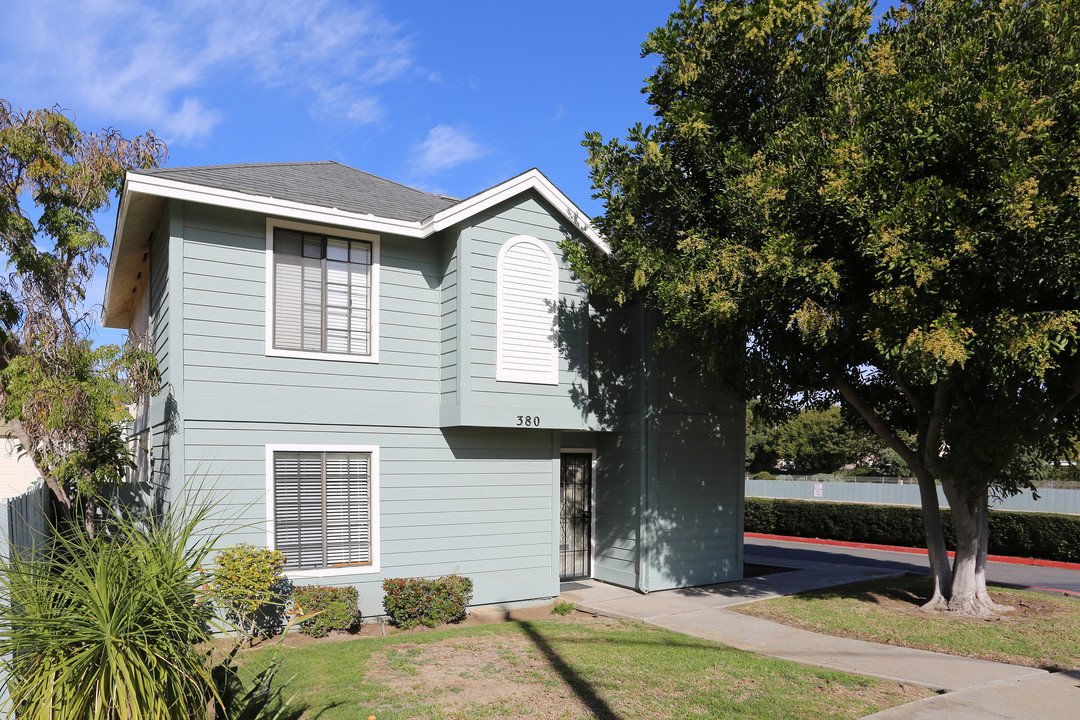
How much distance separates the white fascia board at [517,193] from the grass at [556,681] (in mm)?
5934

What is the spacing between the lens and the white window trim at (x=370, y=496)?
401 inches

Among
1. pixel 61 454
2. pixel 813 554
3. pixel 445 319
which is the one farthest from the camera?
pixel 813 554

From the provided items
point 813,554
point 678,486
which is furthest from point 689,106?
point 813,554

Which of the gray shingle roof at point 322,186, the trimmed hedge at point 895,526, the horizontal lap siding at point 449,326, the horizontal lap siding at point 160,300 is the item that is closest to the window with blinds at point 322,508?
the horizontal lap siding at point 449,326

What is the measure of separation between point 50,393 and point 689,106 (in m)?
9.29

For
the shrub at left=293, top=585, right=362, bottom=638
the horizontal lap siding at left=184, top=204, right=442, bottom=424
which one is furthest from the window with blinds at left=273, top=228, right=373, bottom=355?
the shrub at left=293, top=585, right=362, bottom=638

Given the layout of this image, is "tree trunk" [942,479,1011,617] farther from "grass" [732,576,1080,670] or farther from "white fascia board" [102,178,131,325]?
"white fascia board" [102,178,131,325]

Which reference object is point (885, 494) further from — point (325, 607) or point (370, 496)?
point (325, 607)

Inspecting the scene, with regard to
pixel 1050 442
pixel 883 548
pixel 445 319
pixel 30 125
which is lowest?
pixel 883 548

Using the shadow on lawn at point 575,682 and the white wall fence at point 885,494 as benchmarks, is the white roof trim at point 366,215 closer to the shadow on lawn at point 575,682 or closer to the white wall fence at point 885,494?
the shadow on lawn at point 575,682

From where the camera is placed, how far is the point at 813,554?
20406 millimetres

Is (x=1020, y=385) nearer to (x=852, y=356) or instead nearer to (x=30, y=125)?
(x=852, y=356)

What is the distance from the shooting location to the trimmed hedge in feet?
65.1

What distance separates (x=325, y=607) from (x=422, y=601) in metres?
1.38
